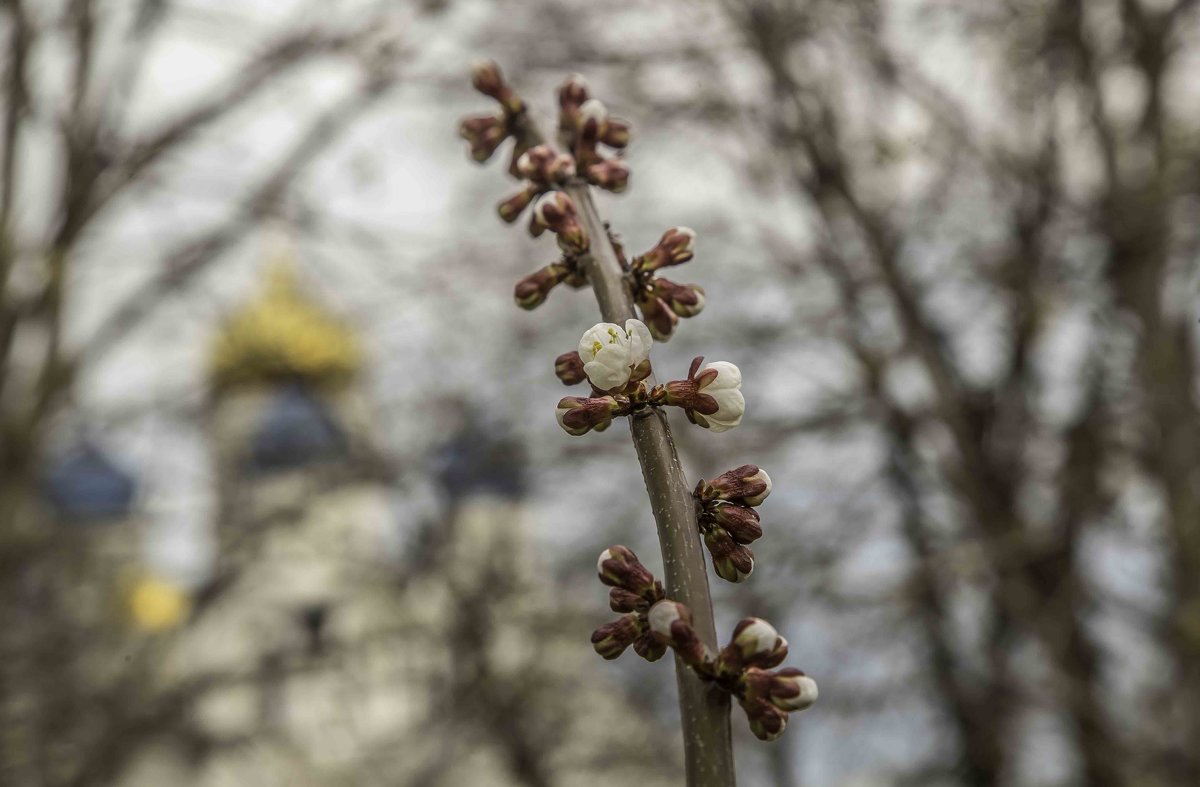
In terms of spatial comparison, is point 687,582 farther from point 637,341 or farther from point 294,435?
point 294,435

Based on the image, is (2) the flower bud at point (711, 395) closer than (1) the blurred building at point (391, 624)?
Yes

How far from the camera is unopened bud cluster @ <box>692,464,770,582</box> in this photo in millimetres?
1157

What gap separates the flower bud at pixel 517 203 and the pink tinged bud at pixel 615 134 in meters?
0.15

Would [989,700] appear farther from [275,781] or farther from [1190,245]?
[275,781]

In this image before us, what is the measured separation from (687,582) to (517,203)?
66 cm

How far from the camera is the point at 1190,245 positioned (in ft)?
22.4

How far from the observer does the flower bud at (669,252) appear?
1.40 m

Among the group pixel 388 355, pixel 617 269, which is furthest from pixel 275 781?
pixel 617 269

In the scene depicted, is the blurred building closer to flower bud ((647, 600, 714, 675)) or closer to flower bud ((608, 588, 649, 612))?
flower bud ((608, 588, 649, 612))

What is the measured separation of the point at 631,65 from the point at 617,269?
22.4 ft

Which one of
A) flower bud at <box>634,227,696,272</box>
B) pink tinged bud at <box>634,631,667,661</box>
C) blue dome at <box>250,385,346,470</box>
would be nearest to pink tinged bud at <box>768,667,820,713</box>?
pink tinged bud at <box>634,631,667,661</box>

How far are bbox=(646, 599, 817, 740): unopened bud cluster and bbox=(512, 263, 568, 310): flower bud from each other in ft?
1.69

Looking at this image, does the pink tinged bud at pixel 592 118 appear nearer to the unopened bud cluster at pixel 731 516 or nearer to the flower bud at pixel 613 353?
the flower bud at pixel 613 353

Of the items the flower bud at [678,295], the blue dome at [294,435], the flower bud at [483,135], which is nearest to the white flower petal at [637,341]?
the flower bud at [678,295]
